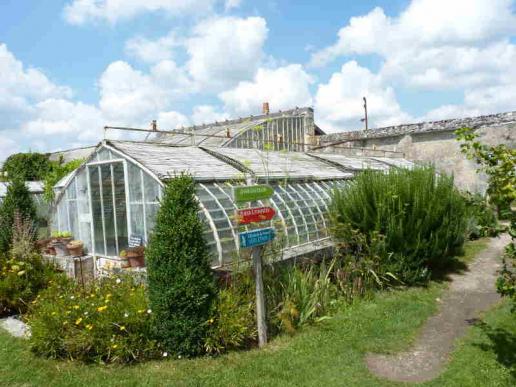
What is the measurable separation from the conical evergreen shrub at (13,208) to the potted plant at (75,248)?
2.32m

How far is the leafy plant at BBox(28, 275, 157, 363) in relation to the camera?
5848 millimetres

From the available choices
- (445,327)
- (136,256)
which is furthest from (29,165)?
(445,327)

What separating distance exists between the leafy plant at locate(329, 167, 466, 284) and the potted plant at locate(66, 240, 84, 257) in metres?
6.04

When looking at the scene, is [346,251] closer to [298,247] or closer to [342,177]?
[298,247]

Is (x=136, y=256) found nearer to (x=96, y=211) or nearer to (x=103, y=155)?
(x=96, y=211)

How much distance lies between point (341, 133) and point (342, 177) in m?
9.21

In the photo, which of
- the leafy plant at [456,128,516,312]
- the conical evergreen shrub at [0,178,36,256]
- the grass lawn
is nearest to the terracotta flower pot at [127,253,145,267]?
the grass lawn

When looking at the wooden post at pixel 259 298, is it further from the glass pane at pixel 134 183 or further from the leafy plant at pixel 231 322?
the glass pane at pixel 134 183

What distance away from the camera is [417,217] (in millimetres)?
9250

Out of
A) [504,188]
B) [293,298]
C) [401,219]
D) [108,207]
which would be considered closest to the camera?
[504,188]

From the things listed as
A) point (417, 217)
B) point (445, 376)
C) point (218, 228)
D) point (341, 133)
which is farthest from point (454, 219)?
point (341, 133)

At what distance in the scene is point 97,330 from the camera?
231 inches

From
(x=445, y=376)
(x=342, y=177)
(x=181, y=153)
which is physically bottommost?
(x=445, y=376)

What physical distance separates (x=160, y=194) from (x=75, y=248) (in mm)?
3161
